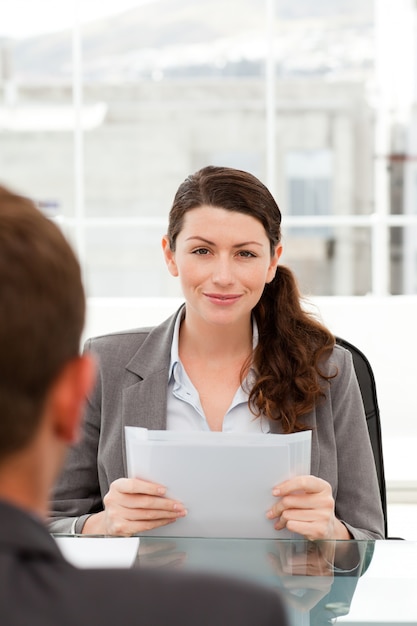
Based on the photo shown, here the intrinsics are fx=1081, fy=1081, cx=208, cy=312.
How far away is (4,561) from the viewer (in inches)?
22.0

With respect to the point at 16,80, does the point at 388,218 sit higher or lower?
lower

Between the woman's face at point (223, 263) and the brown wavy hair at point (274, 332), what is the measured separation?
0.08 ft

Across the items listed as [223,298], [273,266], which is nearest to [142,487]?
[223,298]

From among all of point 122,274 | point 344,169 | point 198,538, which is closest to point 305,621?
point 198,538

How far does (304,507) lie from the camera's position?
1.58 meters

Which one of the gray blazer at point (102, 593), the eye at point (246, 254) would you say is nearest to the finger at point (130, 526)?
the eye at point (246, 254)

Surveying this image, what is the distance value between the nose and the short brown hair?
1.21m

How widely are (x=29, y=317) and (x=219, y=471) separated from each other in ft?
3.38

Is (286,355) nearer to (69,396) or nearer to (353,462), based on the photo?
(353,462)

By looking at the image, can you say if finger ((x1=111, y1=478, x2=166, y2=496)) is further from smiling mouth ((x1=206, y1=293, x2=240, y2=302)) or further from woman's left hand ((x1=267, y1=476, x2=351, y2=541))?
smiling mouth ((x1=206, y1=293, x2=240, y2=302))

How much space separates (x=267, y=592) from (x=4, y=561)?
5.7 inches

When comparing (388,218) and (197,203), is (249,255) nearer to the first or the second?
(197,203)

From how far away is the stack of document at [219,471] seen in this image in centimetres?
152

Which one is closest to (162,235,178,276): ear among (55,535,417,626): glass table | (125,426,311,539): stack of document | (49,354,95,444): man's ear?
(125,426,311,539): stack of document
